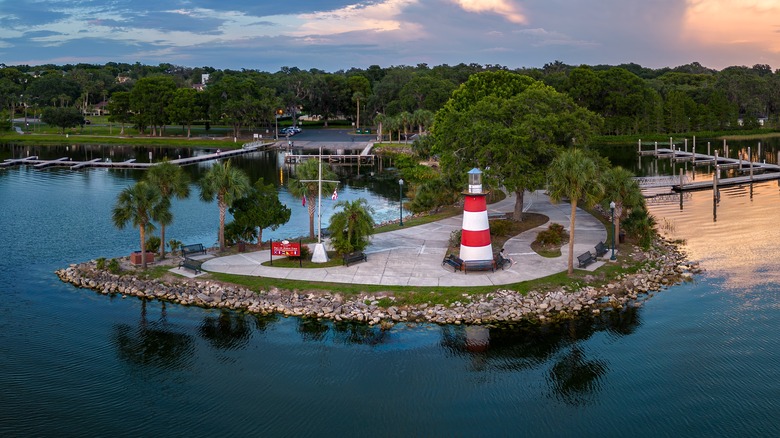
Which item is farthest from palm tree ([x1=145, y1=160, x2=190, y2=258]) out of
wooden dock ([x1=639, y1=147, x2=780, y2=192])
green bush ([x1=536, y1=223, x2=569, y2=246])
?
wooden dock ([x1=639, y1=147, x2=780, y2=192])

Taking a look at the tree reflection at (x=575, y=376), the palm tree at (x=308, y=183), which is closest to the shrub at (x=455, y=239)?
the palm tree at (x=308, y=183)

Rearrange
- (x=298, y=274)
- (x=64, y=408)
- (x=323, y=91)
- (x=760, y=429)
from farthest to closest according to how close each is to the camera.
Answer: (x=323, y=91) → (x=298, y=274) → (x=64, y=408) → (x=760, y=429)

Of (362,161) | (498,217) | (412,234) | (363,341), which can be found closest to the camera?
(363,341)

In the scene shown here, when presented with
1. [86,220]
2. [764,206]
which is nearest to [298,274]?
[86,220]

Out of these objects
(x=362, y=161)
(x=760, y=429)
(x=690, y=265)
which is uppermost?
(x=362, y=161)

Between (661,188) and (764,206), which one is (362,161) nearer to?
(661,188)

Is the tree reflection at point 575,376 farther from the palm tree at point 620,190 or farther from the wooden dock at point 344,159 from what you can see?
the wooden dock at point 344,159
